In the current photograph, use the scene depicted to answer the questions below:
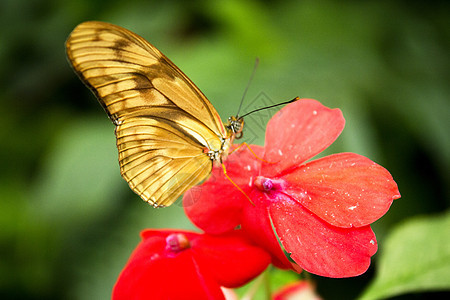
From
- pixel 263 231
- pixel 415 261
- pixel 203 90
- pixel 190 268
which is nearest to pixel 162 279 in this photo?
pixel 190 268

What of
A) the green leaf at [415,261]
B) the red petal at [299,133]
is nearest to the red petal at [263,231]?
the red petal at [299,133]

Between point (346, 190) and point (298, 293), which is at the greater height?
point (346, 190)

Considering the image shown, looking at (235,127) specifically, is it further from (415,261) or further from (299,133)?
(415,261)

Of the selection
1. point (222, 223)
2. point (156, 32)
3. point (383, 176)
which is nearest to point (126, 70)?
point (222, 223)

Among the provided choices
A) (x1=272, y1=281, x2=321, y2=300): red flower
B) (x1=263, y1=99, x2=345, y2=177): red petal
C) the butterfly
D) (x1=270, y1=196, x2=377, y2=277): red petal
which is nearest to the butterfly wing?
the butterfly

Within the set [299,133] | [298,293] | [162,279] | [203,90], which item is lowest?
[298,293]

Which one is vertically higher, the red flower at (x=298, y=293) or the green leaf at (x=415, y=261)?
the green leaf at (x=415, y=261)

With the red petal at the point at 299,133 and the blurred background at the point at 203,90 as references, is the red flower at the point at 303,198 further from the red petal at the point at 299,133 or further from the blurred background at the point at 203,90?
the blurred background at the point at 203,90
